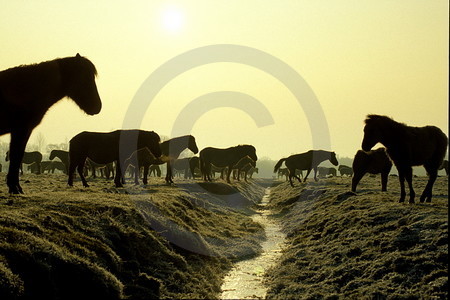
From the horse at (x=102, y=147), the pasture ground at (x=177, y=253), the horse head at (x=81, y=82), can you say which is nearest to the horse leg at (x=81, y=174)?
the horse at (x=102, y=147)

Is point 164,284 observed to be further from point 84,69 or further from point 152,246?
point 84,69

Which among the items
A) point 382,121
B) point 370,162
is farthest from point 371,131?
point 370,162

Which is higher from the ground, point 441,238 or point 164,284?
point 441,238

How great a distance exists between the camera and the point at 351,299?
10.4 m

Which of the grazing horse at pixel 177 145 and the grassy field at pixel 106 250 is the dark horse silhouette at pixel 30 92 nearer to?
the grassy field at pixel 106 250

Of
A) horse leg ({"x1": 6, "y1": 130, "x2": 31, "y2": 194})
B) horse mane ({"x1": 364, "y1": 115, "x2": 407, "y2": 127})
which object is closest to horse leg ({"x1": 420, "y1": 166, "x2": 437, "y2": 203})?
horse mane ({"x1": 364, "y1": 115, "x2": 407, "y2": 127})

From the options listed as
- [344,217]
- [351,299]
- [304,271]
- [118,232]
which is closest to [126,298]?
[118,232]

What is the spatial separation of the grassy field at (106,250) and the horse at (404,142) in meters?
7.55

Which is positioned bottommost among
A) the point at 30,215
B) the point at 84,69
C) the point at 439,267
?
the point at 439,267

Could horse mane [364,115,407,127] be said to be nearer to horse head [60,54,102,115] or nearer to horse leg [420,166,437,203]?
horse leg [420,166,437,203]

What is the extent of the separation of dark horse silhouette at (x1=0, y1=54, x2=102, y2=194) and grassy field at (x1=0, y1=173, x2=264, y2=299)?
170 cm

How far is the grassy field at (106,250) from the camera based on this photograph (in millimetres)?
Result: 7938

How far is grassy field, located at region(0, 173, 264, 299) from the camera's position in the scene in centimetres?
794

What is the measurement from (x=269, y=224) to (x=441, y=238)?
48.3 feet
